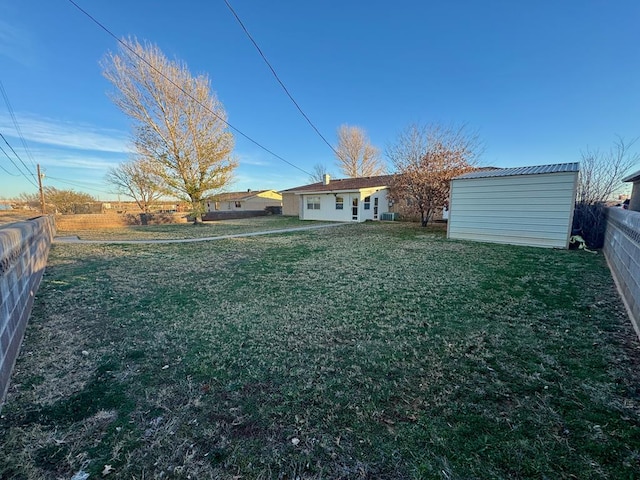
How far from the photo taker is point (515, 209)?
28.4ft

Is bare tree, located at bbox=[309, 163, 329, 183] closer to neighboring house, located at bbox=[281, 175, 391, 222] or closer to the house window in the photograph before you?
neighboring house, located at bbox=[281, 175, 391, 222]

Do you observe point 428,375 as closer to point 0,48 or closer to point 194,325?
point 194,325

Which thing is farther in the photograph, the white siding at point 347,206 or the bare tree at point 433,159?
the white siding at point 347,206

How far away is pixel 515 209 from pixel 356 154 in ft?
71.6

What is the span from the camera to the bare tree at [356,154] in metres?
28.1

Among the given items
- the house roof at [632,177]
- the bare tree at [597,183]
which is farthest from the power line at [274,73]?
the house roof at [632,177]

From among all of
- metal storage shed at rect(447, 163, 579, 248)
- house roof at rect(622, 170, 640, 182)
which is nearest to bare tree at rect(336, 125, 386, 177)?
metal storage shed at rect(447, 163, 579, 248)

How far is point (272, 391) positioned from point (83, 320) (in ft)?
10.4

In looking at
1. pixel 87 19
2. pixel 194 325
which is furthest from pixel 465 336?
pixel 87 19

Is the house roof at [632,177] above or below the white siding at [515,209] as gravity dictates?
above

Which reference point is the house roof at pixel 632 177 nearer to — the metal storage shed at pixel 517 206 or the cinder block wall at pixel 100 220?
the metal storage shed at pixel 517 206

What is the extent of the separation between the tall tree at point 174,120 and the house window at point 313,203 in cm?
601

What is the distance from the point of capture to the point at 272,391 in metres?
2.16

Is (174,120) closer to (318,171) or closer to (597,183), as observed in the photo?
(318,171)
